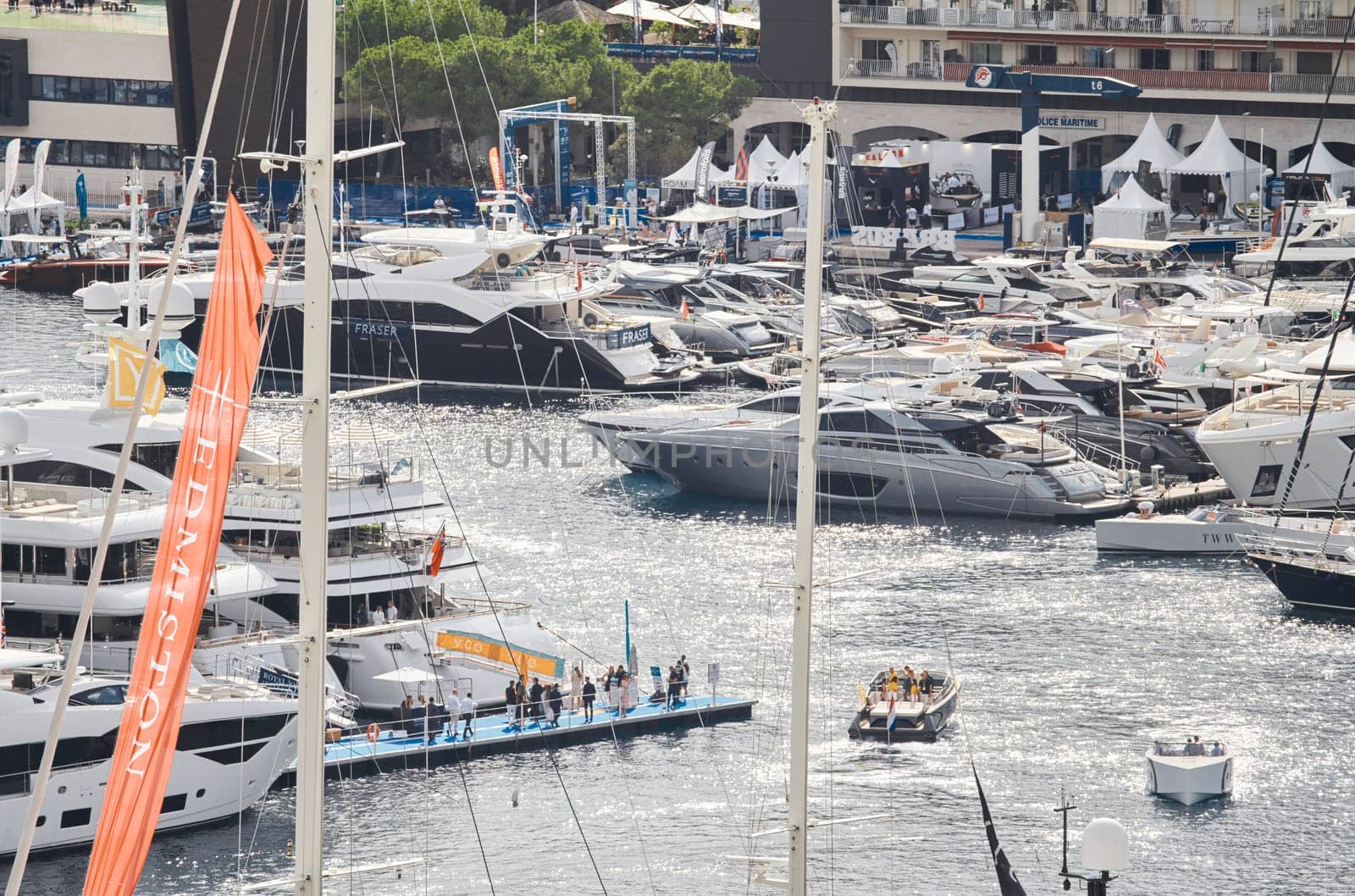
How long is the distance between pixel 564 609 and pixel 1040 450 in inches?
680


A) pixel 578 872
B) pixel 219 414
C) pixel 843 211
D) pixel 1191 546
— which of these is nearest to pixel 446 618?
pixel 578 872

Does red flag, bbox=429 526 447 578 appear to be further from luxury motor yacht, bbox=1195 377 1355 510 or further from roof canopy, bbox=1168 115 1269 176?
roof canopy, bbox=1168 115 1269 176

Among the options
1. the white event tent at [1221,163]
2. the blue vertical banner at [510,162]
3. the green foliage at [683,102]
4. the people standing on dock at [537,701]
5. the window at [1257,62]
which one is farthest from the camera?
the green foliage at [683,102]

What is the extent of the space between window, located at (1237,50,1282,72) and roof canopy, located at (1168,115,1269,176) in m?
5.46

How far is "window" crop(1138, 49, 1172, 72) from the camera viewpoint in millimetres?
102625

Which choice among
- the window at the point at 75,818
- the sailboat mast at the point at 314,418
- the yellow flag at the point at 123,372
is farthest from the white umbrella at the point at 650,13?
the sailboat mast at the point at 314,418

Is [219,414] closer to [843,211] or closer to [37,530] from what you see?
[37,530]

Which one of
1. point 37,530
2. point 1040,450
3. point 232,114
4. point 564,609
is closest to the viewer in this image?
point 37,530

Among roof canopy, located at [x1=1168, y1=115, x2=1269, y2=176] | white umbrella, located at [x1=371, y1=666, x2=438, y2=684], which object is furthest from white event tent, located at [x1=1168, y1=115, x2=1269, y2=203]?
white umbrella, located at [x1=371, y1=666, x2=438, y2=684]

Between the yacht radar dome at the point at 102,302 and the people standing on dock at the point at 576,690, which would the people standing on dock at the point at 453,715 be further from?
the yacht radar dome at the point at 102,302

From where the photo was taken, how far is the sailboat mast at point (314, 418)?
16.8m

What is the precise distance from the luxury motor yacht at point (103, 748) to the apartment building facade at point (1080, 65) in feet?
231

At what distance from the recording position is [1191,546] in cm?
5372

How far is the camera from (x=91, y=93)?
343 ft
